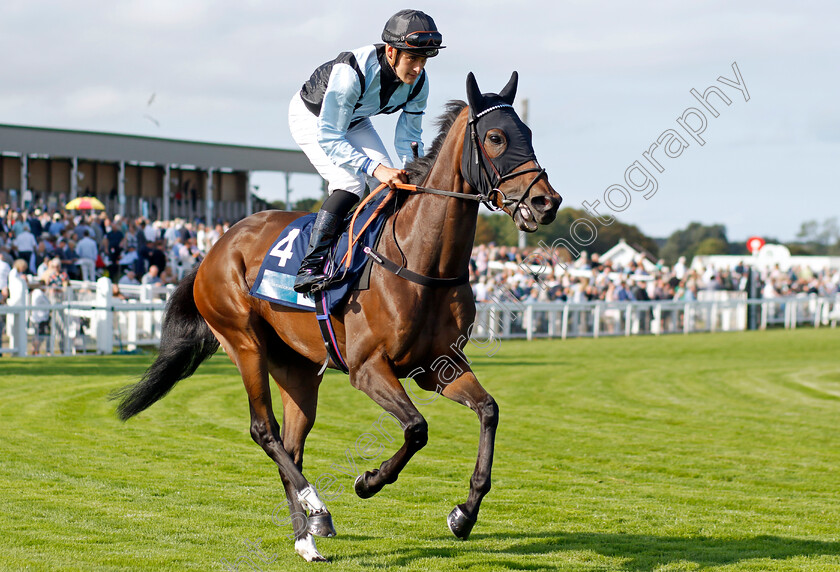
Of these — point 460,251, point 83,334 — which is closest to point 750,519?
point 460,251

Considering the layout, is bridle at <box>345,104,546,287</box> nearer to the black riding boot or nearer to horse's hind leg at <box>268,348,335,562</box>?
the black riding boot

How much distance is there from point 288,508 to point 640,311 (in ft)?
66.5

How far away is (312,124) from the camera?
195 inches

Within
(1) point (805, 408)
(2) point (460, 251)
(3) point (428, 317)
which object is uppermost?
(2) point (460, 251)

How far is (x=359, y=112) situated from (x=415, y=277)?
1.05 metres

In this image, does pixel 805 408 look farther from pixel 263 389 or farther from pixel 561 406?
pixel 263 389

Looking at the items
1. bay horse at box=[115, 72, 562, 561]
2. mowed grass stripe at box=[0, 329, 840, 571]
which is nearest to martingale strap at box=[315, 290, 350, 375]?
bay horse at box=[115, 72, 562, 561]

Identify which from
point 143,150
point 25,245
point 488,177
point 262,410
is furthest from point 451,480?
point 143,150

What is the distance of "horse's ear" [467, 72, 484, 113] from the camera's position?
4020 millimetres

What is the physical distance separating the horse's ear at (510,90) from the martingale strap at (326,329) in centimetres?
127

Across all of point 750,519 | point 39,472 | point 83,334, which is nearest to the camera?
point 750,519

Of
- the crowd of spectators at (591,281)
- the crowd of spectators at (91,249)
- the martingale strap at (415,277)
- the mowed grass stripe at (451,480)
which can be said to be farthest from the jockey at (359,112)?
the crowd of spectators at (591,281)

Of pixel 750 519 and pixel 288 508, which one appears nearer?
pixel 288 508

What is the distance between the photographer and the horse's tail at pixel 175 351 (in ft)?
18.3
